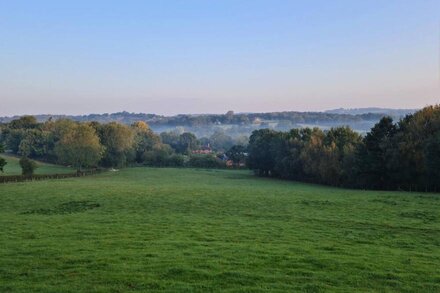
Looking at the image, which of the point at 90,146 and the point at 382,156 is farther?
the point at 90,146

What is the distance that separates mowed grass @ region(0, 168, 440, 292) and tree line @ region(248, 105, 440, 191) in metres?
23.6

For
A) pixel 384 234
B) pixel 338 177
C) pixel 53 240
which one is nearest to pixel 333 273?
pixel 384 234

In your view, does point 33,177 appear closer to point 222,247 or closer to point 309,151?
point 309,151

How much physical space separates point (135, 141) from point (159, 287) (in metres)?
131

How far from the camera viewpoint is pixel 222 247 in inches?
727

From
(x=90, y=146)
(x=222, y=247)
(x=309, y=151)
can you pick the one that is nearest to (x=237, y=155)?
(x=90, y=146)

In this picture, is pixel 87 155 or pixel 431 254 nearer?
pixel 431 254

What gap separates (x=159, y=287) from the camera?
42.1 ft

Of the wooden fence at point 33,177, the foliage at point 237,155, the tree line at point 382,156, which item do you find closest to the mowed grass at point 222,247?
the tree line at point 382,156

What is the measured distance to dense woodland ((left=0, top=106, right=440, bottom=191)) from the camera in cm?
5822

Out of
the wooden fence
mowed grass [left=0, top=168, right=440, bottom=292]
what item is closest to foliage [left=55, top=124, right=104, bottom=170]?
the wooden fence

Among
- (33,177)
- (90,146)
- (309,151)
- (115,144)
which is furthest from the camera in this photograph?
(115,144)

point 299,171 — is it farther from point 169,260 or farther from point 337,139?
point 169,260

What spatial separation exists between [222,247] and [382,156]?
160 ft
